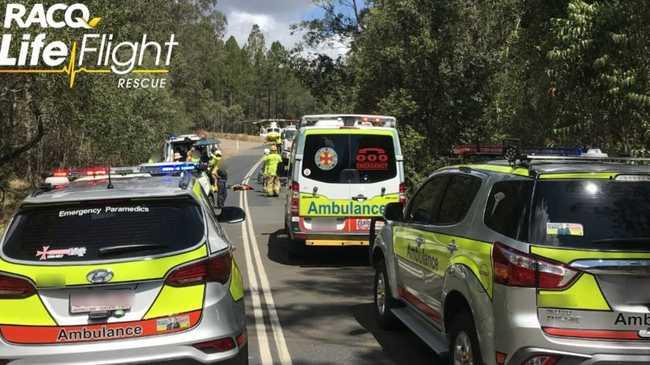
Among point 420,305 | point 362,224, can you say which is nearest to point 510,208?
point 420,305

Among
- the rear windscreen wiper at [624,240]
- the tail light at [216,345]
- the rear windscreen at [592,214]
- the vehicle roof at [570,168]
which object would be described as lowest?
the tail light at [216,345]

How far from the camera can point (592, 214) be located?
398 centimetres

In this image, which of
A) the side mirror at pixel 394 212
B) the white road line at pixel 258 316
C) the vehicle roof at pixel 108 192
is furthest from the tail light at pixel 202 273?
the side mirror at pixel 394 212

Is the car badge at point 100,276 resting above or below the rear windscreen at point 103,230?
below

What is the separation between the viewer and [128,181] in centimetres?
521

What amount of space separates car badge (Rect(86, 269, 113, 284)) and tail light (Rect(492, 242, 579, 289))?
239 centimetres

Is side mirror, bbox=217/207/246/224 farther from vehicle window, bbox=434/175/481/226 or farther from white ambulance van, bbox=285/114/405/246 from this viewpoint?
A: white ambulance van, bbox=285/114/405/246

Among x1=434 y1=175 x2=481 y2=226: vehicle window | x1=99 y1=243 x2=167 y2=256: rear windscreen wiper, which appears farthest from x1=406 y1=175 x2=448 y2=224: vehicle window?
x1=99 y1=243 x2=167 y2=256: rear windscreen wiper

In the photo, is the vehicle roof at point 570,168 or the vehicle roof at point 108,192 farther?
the vehicle roof at point 108,192

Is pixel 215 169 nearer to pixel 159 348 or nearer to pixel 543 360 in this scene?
pixel 159 348

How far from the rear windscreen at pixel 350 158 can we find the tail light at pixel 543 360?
6901 millimetres

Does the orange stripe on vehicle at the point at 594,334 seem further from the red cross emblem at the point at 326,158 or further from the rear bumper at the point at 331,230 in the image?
the red cross emblem at the point at 326,158

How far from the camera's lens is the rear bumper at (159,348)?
3863 mm

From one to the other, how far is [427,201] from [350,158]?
469cm
